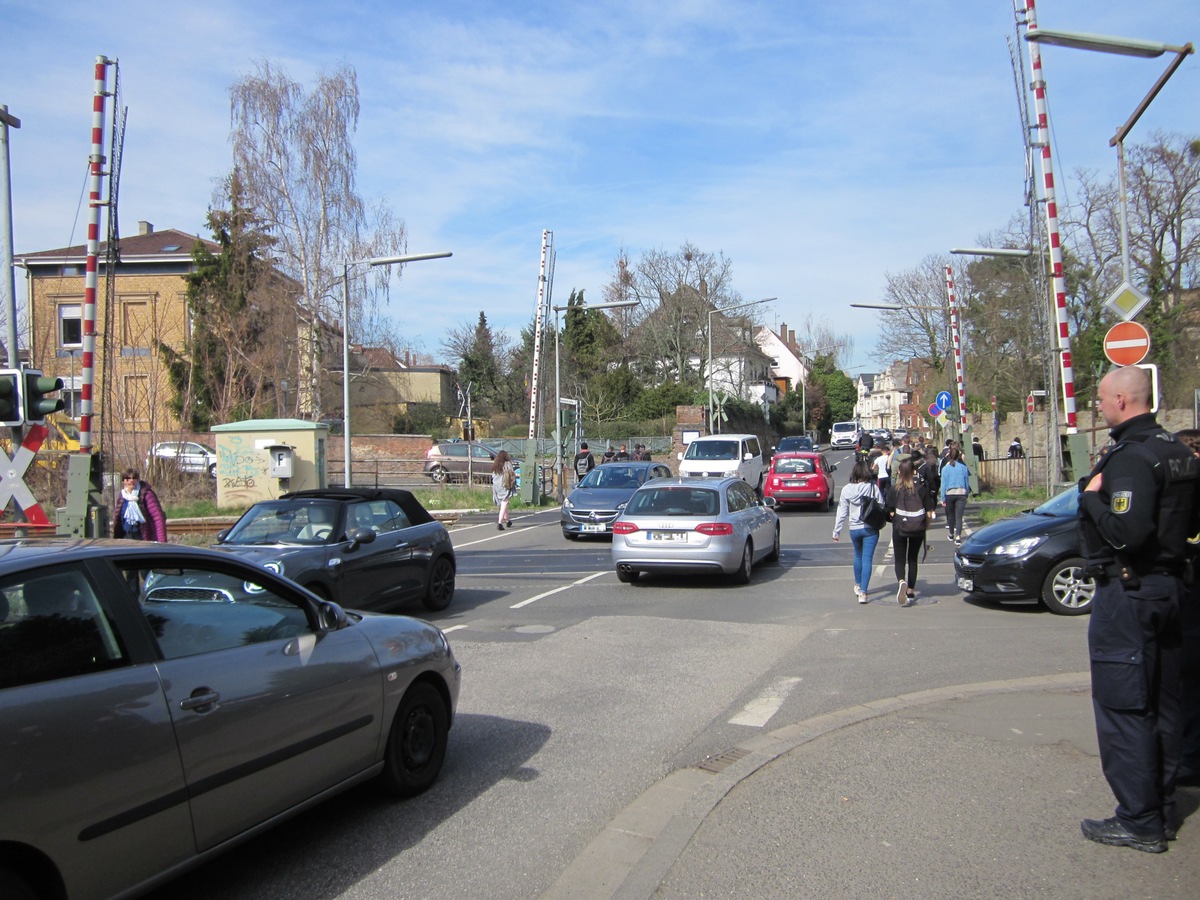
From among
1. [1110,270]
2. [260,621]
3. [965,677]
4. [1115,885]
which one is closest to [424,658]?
[260,621]

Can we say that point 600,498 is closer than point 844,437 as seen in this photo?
Yes

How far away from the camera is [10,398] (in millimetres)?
10633

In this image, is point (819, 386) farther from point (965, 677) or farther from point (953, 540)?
point (965, 677)

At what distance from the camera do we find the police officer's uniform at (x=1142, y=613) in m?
4.08

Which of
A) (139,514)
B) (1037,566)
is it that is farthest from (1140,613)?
(139,514)

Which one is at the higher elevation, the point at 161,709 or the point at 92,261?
the point at 92,261

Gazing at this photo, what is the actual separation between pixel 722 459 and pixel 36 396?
19793mm

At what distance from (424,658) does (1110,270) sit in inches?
1721

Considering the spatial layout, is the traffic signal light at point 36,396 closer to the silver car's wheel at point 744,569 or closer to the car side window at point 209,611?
the car side window at point 209,611

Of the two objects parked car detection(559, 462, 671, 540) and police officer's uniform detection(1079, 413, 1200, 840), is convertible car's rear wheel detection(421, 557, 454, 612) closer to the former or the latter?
parked car detection(559, 462, 671, 540)

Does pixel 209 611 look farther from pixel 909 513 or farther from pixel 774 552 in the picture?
pixel 774 552

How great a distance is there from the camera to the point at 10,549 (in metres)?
3.81

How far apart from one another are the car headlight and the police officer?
659 cm

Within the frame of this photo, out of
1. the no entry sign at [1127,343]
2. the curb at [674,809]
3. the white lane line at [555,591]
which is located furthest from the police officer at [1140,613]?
the white lane line at [555,591]
